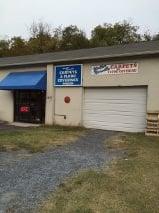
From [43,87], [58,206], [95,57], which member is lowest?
[58,206]

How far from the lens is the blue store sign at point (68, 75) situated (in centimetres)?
1920

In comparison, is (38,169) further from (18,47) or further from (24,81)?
(18,47)

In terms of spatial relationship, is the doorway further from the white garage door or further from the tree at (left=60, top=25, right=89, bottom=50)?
the tree at (left=60, top=25, right=89, bottom=50)

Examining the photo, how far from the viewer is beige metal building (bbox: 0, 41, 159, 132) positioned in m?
17.1

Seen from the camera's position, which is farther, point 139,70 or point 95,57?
point 95,57

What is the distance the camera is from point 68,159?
10789mm

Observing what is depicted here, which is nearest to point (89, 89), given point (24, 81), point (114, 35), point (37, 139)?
point (24, 81)

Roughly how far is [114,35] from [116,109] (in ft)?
108

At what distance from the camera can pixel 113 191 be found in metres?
7.57

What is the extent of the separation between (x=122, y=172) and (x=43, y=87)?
11.8 meters

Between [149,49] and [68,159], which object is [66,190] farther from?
[149,49]

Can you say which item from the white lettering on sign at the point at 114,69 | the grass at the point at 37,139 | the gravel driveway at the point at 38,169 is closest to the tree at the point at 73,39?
the white lettering on sign at the point at 114,69

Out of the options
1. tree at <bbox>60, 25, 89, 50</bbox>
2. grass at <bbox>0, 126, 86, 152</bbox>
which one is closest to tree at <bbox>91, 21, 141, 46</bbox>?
tree at <bbox>60, 25, 89, 50</bbox>

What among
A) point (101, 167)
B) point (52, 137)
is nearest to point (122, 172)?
point (101, 167)
